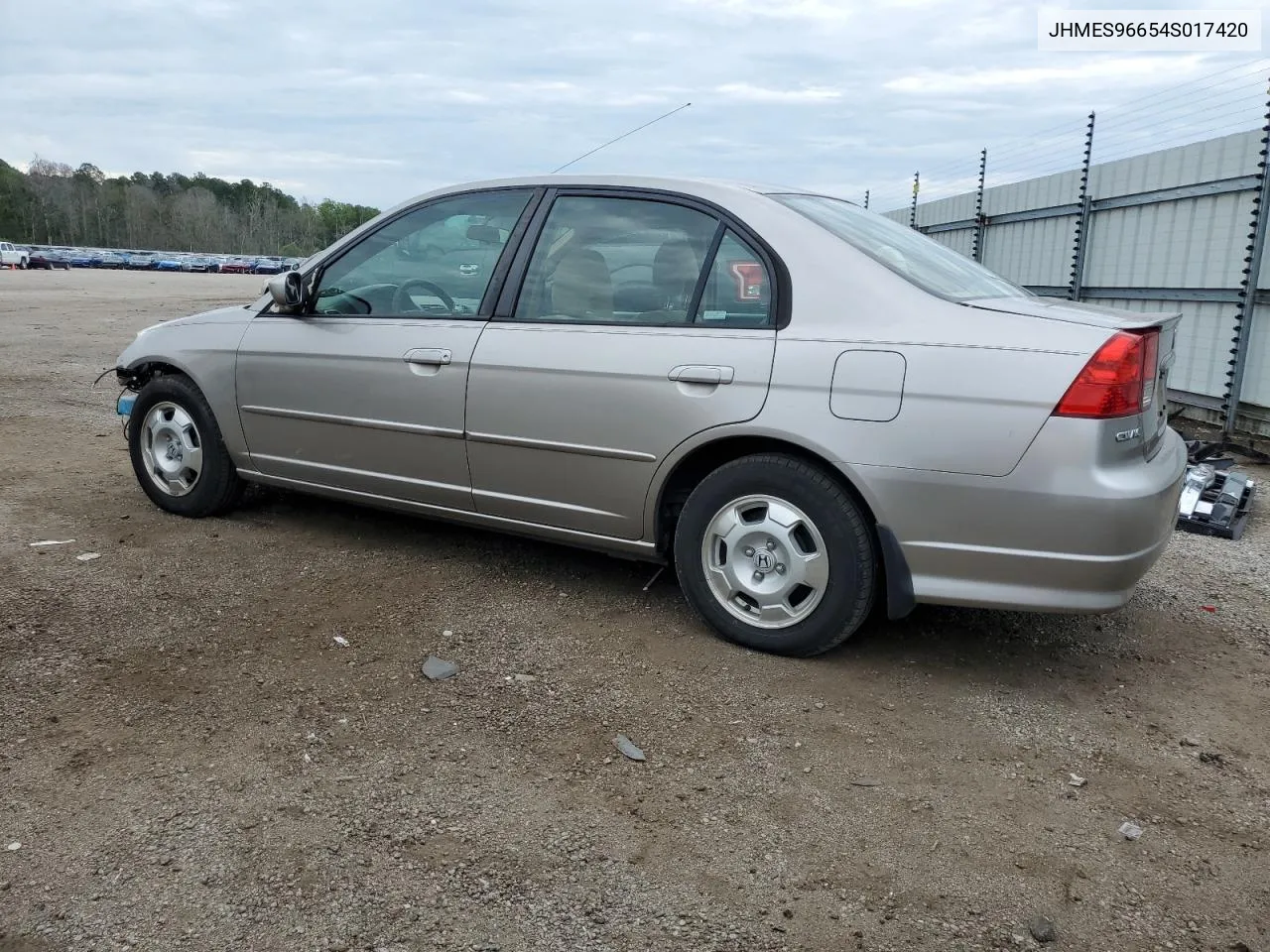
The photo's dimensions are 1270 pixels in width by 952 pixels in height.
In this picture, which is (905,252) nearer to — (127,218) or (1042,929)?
(1042,929)

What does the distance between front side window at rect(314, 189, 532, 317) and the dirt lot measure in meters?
1.18

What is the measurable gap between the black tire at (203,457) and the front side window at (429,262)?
3.06 ft

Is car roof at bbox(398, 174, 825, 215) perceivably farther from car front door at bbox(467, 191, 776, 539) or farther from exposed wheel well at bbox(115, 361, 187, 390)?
exposed wheel well at bbox(115, 361, 187, 390)

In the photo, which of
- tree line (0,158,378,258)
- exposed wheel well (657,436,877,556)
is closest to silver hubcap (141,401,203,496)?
exposed wheel well (657,436,877,556)

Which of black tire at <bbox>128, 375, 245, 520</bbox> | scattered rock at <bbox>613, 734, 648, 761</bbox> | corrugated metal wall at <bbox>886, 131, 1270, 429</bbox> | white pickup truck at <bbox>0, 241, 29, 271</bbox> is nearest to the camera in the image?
scattered rock at <bbox>613, 734, 648, 761</bbox>

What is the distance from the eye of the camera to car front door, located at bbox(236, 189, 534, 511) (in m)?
4.14

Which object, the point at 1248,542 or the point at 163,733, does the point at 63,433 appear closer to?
the point at 163,733

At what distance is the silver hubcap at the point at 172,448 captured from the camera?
505 cm

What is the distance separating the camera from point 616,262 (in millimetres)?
3900

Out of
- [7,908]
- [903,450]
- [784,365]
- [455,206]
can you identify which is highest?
[455,206]

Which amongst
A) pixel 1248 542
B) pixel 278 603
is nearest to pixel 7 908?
pixel 278 603

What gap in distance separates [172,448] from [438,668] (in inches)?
99.3

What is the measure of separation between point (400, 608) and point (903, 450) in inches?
81.4

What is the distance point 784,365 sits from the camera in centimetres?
339
